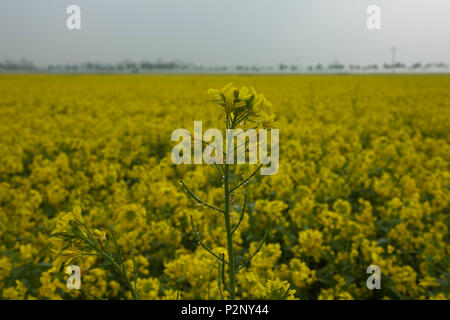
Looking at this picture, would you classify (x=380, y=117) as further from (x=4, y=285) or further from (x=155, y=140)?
(x=4, y=285)

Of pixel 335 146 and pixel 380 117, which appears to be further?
pixel 380 117

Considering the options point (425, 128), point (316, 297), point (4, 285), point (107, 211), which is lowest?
point (316, 297)

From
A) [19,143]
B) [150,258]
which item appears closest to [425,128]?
[150,258]

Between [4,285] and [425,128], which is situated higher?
[425,128]
